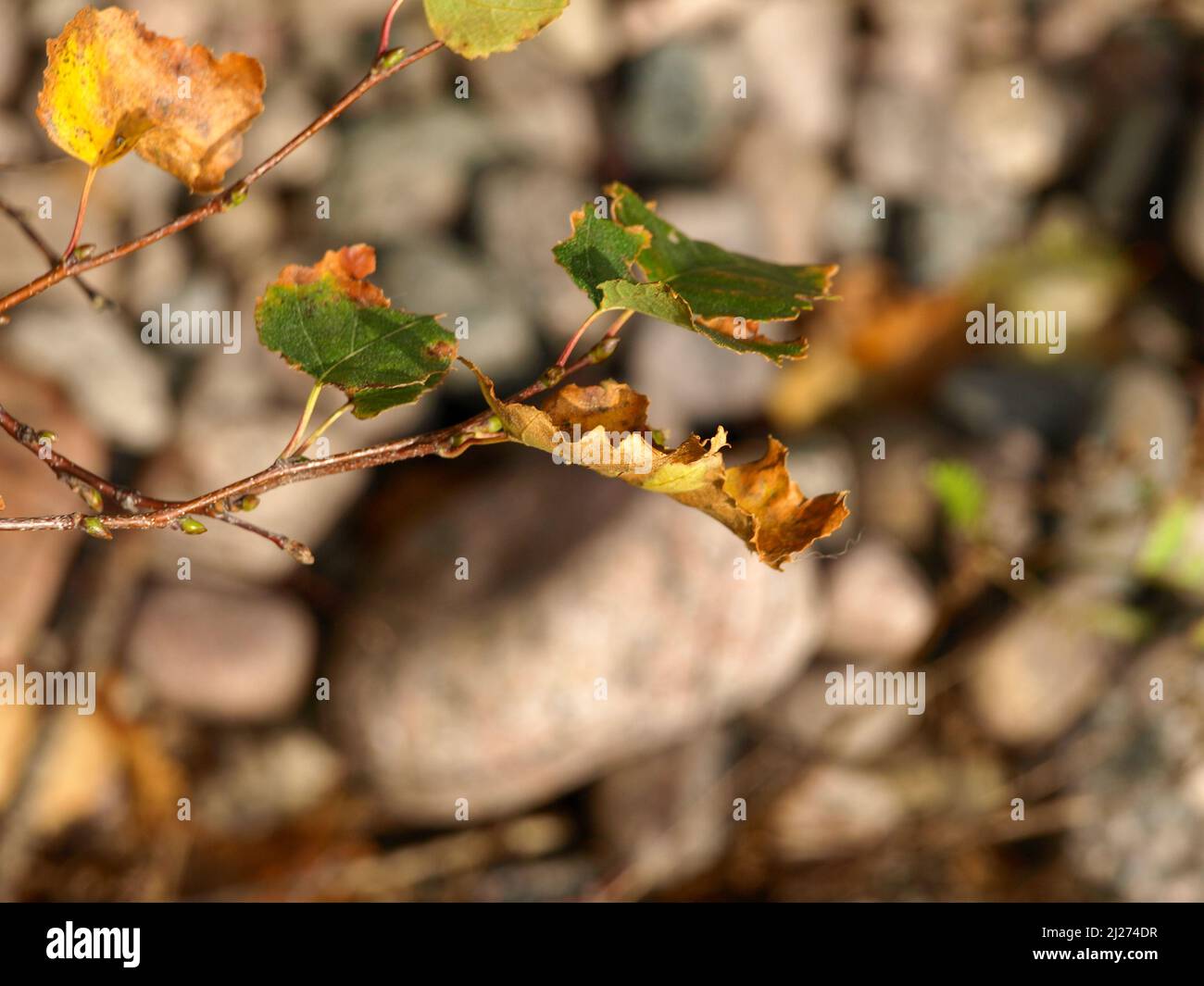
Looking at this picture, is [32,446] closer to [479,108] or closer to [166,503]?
[166,503]

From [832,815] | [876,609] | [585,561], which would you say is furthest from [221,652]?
[876,609]

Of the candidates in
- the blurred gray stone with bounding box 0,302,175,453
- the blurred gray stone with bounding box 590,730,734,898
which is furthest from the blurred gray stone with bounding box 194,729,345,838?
the blurred gray stone with bounding box 0,302,175,453

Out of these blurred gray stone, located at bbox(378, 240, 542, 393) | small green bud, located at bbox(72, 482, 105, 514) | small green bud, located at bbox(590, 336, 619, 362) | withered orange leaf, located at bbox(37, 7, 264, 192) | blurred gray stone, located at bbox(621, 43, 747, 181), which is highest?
blurred gray stone, located at bbox(621, 43, 747, 181)

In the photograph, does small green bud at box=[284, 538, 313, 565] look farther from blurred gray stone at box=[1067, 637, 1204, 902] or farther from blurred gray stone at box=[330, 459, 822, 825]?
blurred gray stone at box=[1067, 637, 1204, 902]

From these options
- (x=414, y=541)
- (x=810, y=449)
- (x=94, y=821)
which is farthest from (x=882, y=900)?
(x=94, y=821)

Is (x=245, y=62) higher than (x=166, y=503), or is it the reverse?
(x=245, y=62)

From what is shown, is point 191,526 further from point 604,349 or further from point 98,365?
point 98,365
